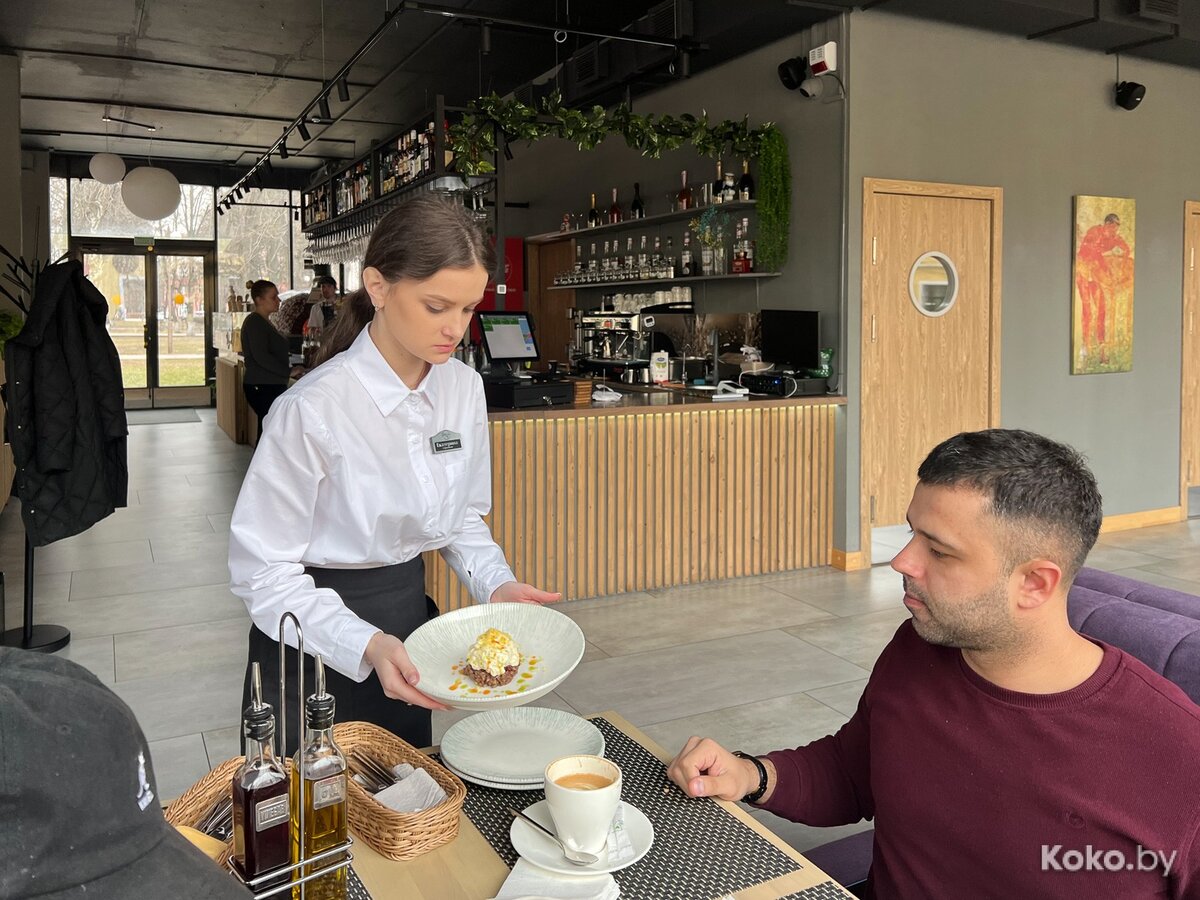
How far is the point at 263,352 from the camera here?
33.0 ft

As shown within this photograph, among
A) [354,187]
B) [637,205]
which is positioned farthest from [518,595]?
[354,187]

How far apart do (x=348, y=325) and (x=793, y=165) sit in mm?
5293

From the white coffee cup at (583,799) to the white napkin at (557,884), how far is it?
3 cm

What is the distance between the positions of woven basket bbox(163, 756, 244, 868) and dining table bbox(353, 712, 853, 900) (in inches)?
7.7

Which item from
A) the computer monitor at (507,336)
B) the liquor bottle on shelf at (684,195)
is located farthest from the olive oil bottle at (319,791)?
the liquor bottle on shelf at (684,195)

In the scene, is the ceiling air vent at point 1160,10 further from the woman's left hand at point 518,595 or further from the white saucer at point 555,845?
the white saucer at point 555,845

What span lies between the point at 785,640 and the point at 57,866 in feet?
15.7

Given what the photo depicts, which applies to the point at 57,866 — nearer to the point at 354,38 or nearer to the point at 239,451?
the point at 354,38

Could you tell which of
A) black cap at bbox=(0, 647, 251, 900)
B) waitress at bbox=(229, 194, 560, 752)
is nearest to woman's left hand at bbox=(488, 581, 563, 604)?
waitress at bbox=(229, 194, 560, 752)

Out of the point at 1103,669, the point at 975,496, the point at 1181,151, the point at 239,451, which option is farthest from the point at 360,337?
the point at 239,451

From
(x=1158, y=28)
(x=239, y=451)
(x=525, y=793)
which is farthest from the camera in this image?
(x=239, y=451)

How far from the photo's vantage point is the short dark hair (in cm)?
142

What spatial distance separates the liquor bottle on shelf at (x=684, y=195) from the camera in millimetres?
8023

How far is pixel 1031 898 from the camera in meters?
1.42
